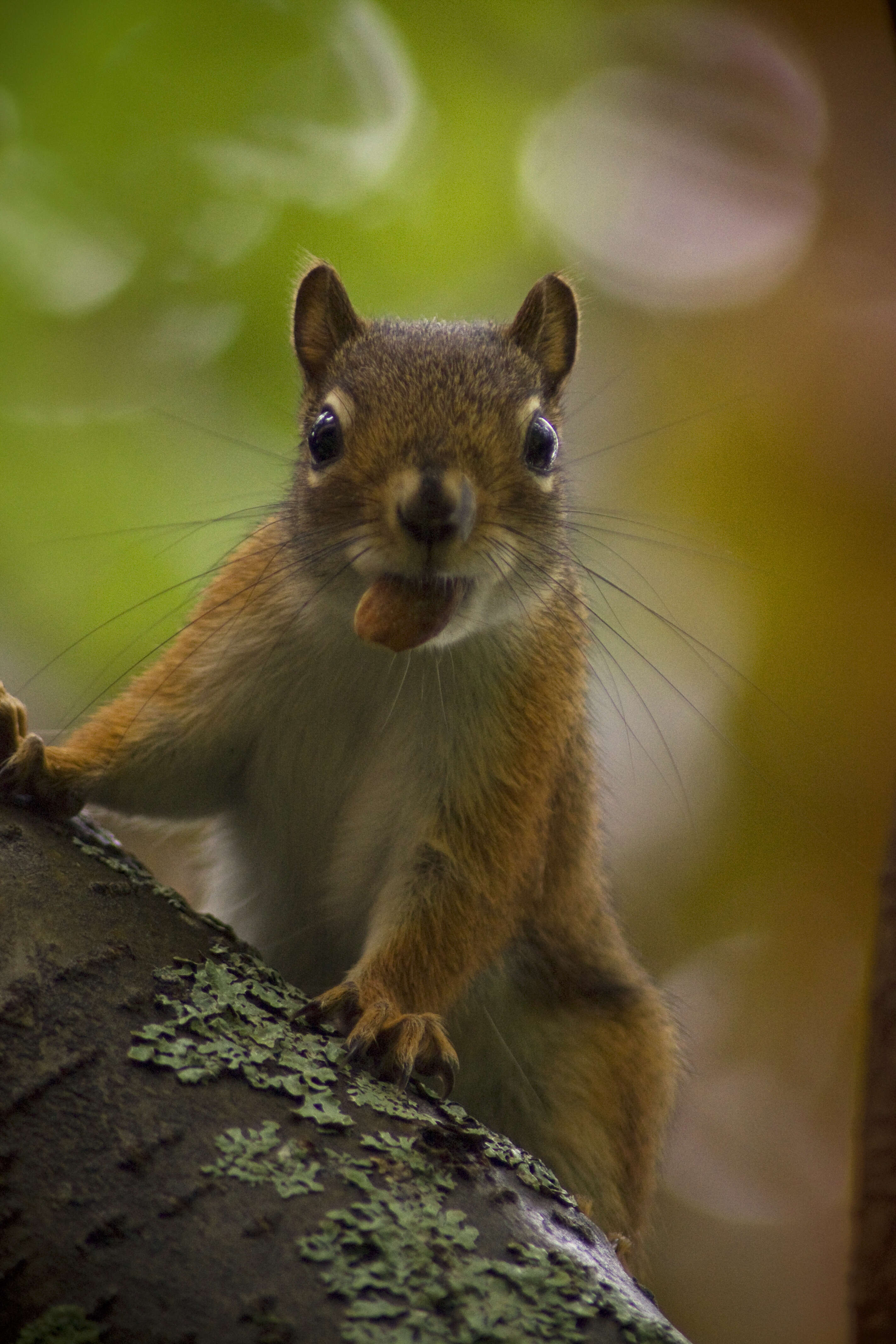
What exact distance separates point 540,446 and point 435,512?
56 centimetres

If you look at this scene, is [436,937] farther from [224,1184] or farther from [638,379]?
[638,379]

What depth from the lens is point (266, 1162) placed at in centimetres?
128

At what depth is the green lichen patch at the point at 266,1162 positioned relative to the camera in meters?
1.25

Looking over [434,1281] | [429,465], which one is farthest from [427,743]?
[434,1281]

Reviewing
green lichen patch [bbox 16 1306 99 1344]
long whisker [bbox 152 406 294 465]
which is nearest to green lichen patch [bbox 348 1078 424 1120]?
green lichen patch [bbox 16 1306 99 1344]

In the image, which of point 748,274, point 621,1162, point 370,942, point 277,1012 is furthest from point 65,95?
point 621,1162

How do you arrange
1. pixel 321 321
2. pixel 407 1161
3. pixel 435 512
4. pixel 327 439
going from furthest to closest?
pixel 321 321 → pixel 327 439 → pixel 435 512 → pixel 407 1161

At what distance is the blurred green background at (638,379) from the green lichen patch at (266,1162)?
1763 mm

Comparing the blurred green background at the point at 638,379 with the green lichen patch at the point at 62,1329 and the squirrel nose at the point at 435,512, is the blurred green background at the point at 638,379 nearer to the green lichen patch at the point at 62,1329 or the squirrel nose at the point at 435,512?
the squirrel nose at the point at 435,512

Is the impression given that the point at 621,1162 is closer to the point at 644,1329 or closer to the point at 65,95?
the point at 644,1329

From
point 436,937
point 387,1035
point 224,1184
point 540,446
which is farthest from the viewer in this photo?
point 540,446

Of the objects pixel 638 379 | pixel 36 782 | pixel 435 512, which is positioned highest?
pixel 638 379

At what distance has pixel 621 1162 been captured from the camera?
2576 mm

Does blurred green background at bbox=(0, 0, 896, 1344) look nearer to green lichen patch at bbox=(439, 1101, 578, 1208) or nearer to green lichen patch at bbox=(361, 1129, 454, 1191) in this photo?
green lichen patch at bbox=(439, 1101, 578, 1208)
